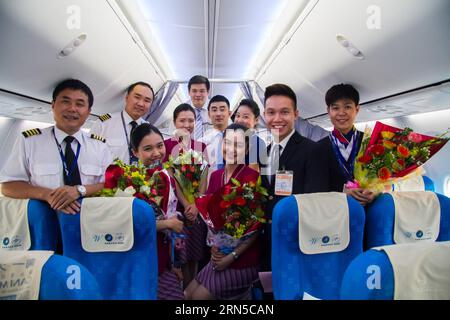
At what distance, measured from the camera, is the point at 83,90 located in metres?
2.07

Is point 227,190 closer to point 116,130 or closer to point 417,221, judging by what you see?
point 417,221

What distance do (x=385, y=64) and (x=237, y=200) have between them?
2.12 metres

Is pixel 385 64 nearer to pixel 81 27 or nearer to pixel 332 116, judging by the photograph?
pixel 332 116

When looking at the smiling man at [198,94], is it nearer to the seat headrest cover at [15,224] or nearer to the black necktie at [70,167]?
the black necktie at [70,167]

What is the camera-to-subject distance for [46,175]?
1921 mm

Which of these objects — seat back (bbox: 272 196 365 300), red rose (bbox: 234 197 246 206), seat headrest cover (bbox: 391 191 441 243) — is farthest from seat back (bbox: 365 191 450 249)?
red rose (bbox: 234 197 246 206)

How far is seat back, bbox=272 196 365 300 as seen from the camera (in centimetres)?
134

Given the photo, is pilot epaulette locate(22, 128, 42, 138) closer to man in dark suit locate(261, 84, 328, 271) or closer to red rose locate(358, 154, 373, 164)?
man in dark suit locate(261, 84, 328, 271)

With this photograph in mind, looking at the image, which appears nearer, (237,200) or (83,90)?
(237,200)

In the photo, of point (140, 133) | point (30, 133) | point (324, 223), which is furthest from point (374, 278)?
point (30, 133)

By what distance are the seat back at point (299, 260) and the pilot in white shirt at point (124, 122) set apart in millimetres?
1890

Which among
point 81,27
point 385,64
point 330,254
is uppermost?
point 81,27
